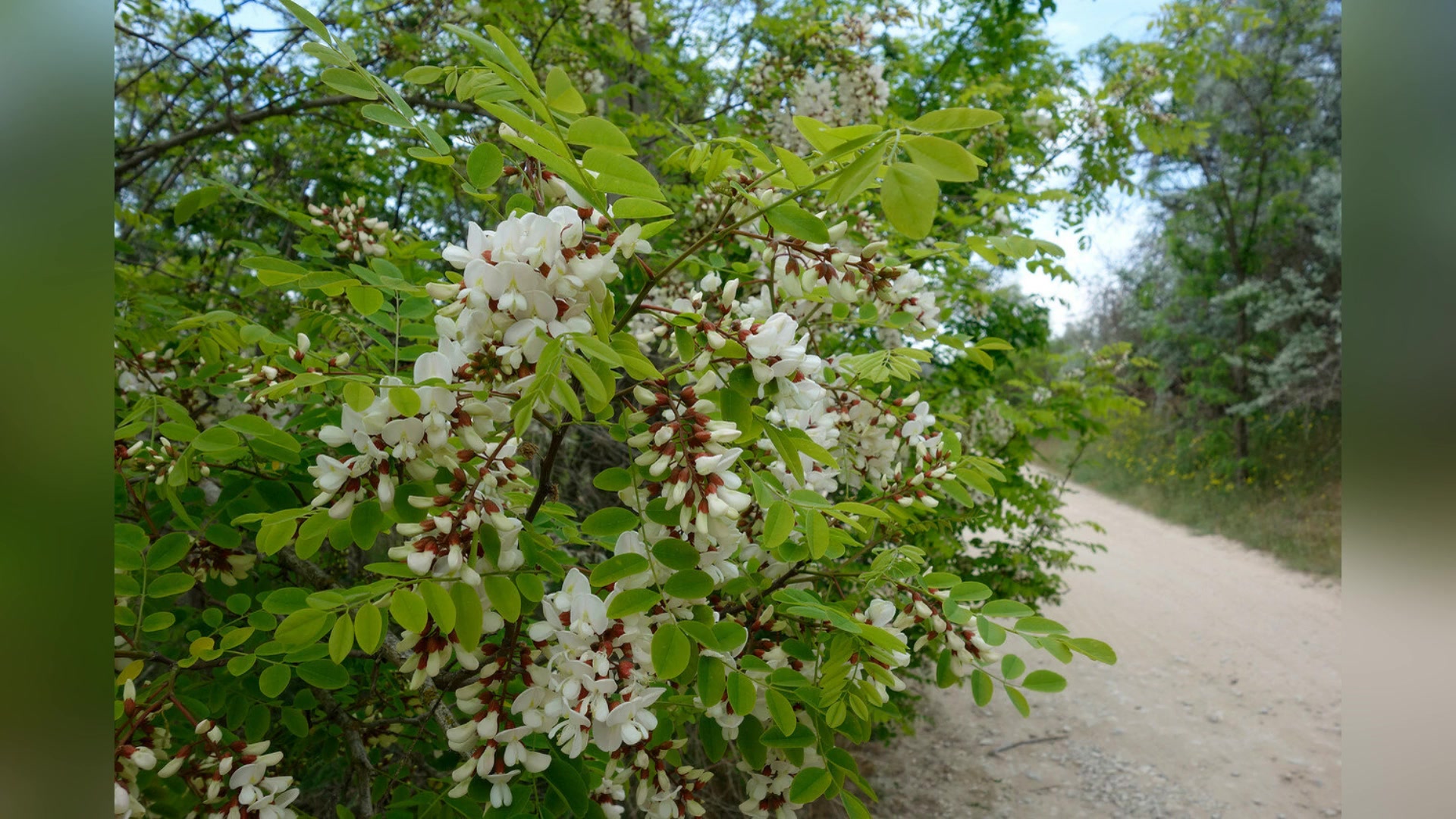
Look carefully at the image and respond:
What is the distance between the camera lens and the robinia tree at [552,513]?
67 cm

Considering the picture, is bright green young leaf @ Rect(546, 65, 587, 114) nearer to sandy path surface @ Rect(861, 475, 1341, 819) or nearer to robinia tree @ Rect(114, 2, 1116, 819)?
robinia tree @ Rect(114, 2, 1116, 819)

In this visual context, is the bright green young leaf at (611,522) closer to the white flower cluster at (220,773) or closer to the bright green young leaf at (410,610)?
the bright green young leaf at (410,610)

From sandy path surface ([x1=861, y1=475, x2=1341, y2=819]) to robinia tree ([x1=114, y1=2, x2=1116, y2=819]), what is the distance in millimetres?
2641

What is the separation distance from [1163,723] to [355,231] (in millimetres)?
4439

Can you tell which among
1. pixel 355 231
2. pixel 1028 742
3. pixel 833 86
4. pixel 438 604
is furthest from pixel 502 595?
pixel 1028 742

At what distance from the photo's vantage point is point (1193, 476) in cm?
895

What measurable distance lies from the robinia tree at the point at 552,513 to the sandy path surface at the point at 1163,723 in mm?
2641

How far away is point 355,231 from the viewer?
1.35 meters

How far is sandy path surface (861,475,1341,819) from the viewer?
334cm
